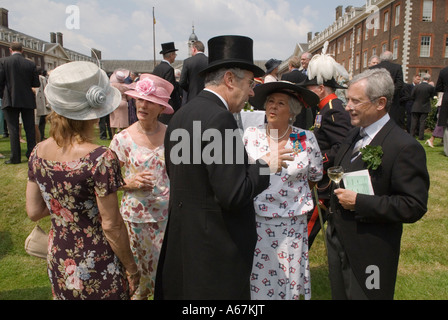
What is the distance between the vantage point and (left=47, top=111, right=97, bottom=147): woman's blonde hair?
2.20 meters

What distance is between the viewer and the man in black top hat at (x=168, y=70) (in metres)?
8.48

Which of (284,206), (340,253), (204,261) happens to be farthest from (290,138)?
(204,261)

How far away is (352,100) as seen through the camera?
9.11ft

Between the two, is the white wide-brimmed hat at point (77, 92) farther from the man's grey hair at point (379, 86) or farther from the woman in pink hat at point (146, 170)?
the man's grey hair at point (379, 86)

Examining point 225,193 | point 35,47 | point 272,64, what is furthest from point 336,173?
point 35,47

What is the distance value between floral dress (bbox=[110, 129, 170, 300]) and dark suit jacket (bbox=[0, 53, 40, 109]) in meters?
5.42

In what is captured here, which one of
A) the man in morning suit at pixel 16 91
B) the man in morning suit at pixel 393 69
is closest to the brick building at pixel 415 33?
the man in morning suit at pixel 393 69

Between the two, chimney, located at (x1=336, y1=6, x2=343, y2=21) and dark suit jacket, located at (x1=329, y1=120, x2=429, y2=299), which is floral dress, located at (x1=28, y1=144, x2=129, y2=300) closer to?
dark suit jacket, located at (x1=329, y1=120, x2=429, y2=299)

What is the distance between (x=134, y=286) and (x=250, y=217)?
106 cm

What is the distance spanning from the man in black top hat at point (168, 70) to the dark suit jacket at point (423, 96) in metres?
8.78

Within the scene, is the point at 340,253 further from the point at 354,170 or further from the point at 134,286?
the point at 134,286

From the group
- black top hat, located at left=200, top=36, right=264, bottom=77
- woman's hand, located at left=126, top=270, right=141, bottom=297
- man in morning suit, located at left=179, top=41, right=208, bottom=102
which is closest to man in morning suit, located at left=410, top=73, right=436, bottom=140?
man in morning suit, located at left=179, top=41, right=208, bottom=102

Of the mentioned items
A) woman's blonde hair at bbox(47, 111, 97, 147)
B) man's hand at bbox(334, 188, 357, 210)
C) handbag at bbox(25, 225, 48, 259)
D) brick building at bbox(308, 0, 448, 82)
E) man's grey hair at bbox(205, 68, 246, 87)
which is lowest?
handbag at bbox(25, 225, 48, 259)

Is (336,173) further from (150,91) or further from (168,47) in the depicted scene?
(168,47)
